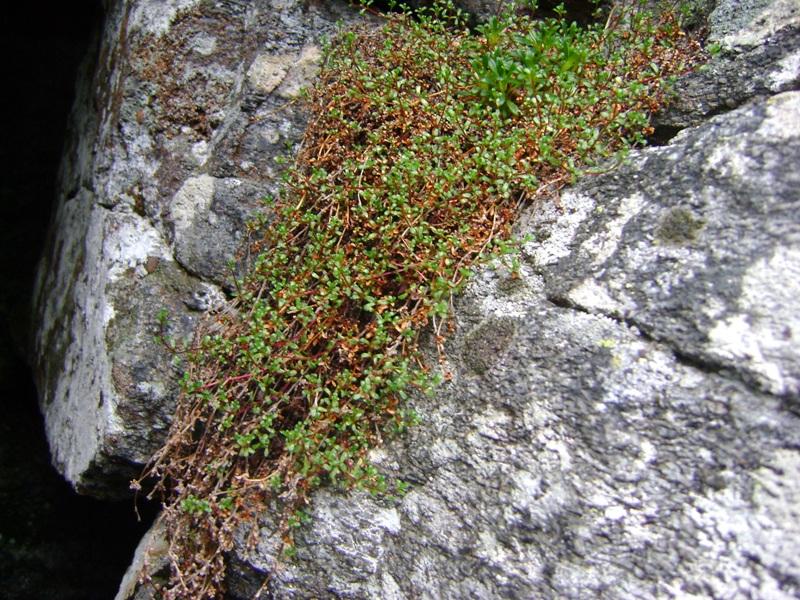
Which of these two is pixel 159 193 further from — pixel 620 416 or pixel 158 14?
pixel 620 416

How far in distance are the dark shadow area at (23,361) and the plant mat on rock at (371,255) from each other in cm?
133

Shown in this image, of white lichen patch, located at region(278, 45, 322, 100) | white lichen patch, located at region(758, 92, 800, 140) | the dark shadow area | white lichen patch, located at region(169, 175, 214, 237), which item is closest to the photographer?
white lichen patch, located at region(758, 92, 800, 140)

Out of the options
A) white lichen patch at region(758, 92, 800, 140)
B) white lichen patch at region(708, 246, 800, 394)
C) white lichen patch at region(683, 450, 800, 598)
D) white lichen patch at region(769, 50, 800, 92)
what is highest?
white lichen patch at region(769, 50, 800, 92)

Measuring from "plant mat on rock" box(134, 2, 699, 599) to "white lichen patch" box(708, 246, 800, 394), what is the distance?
1.92 ft

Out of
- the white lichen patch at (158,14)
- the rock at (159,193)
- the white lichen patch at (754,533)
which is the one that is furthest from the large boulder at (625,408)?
the white lichen patch at (158,14)

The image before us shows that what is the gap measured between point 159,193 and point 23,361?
1587mm

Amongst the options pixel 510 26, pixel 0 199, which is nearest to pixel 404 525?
pixel 510 26

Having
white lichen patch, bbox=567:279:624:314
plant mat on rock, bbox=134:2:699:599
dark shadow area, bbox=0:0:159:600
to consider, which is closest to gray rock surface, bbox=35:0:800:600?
white lichen patch, bbox=567:279:624:314

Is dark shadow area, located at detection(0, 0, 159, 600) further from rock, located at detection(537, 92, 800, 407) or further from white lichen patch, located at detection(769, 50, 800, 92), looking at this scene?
white lichen patch, located at detection(769, 50, 800, 92)

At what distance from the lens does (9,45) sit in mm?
3717

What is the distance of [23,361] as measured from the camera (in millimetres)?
3285

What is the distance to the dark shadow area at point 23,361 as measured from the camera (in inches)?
118

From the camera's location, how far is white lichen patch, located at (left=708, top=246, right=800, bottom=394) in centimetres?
136

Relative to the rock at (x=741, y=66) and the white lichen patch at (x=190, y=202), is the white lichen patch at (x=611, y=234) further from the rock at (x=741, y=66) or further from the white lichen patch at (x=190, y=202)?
the white lichen patch at (x=190, y=202)
